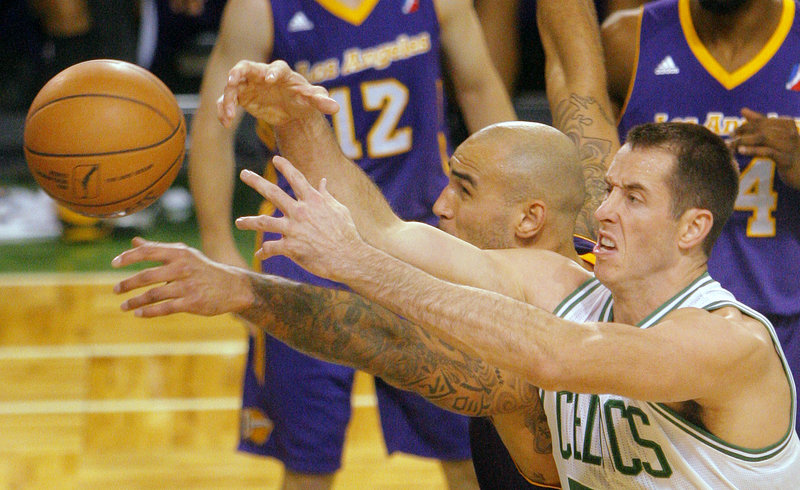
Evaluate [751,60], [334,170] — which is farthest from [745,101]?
[334,170]

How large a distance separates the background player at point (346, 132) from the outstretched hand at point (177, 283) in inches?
43.8

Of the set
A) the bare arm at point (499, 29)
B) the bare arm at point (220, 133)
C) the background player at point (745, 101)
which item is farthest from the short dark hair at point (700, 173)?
the bare arm at point (499, 29)

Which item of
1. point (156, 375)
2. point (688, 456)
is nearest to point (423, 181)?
point (688, 456)

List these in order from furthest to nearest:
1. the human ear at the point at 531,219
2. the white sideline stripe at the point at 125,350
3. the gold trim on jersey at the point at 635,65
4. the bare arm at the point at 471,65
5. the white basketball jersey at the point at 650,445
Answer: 1. the white sideline stripe at the point at 125,350
2. the bare arm at the point at 471,65
3. the gold trim on jersey at the point at 635,65
4. the human ear at the point at 531,219
5. the white basketball jersey at the point at 650,445

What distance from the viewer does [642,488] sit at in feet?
7.48

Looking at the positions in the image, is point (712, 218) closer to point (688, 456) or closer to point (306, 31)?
point (688, 456)

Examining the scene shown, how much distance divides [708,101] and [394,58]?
40.2 inches

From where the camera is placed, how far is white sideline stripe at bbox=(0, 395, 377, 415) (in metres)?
4.91

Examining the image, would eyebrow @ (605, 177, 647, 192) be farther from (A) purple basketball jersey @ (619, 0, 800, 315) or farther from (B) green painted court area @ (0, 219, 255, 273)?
(B) green painted court area @ (0, 219, 255, 273)

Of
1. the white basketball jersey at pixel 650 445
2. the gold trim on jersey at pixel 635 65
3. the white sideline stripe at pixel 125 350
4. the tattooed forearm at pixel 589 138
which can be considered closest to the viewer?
the white basketball jersey at pixel 650 445

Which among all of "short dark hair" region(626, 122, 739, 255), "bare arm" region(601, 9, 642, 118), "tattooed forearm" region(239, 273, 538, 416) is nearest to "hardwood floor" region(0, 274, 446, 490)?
"bare arm" region(601, 9, 642, 118)

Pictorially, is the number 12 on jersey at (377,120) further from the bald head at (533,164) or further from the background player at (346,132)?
the bald head at (533,164)

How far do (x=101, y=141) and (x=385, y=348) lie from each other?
0.85 m

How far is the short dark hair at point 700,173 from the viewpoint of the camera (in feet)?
7.47
